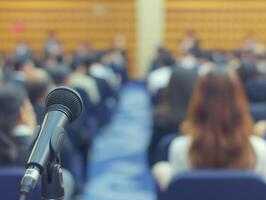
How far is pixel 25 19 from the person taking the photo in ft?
63.9

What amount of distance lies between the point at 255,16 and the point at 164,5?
3308 mm

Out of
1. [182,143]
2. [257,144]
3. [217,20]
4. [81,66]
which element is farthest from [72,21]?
[257,144]

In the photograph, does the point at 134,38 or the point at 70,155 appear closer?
the point at 70,155

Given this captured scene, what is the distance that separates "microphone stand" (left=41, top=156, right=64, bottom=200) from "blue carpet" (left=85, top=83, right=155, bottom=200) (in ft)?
13.9

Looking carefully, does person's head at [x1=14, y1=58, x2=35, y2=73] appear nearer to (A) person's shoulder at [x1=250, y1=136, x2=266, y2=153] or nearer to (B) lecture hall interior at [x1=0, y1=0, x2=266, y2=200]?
(B) lecture hall interior at [x1=0, y1=0, x2=266, y2=200]

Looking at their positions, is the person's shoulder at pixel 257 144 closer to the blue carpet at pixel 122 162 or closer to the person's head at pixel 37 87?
the person's head at pixel 37 87

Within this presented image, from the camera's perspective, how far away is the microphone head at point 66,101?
4.03 feet

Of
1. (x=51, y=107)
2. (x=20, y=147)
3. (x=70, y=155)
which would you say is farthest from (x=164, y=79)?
(x=51, y=107)

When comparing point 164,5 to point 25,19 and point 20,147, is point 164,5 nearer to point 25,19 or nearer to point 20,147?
point 25,19

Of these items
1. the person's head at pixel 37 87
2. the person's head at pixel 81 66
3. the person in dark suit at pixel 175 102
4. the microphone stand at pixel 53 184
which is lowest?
the microphone stand at pixel 53 184

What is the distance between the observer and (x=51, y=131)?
3.72ft

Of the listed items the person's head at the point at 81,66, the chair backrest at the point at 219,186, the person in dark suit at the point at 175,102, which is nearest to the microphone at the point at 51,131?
the chair backrest at the point at 219,186

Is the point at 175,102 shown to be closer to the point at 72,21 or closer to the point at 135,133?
the point at 135,133

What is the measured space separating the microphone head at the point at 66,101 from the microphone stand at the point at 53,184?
0.40 ft
